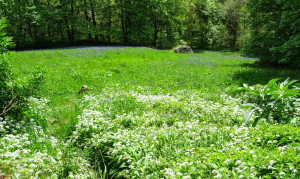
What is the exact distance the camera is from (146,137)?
16.3 ft

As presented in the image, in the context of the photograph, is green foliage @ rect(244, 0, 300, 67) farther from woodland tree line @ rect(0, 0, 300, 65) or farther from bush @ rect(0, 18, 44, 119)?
bush @ rect(0, 18, 44, 119)

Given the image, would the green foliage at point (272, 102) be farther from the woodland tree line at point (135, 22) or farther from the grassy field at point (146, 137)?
the woodland tree line at point (135, 22)

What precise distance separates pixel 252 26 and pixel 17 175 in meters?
19.4

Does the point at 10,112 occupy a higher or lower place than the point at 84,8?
lower

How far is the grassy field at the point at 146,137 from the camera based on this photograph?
361 centimetres

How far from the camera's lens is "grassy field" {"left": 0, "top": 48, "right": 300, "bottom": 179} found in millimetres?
3613

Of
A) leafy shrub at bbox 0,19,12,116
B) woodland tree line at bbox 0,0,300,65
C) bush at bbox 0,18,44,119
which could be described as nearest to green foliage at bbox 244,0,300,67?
woodland tree line at bbox 0,0,300,65

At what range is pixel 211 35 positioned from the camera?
41250 mm

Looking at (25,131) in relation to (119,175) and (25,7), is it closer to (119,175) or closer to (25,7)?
(119,175)

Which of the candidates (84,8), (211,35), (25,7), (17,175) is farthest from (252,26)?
(25,7)

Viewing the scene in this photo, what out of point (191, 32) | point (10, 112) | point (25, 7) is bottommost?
point (10, 112)

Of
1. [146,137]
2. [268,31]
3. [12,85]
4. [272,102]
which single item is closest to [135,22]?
[268,31]

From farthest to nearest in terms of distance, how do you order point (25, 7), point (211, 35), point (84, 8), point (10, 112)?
1. point (211, 35)
2. point (84, 8)
3. point (25, 7)
4. point (10, 112)

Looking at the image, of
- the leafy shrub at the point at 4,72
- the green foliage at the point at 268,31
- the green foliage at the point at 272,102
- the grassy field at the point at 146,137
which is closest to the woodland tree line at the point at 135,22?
the green foliage at the point at 268,31
